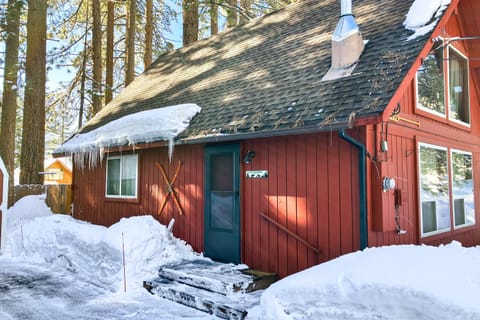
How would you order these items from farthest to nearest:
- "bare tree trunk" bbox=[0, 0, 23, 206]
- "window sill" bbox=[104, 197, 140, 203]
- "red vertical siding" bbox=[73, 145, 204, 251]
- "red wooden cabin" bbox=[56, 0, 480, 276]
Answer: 1. "bare tree trunk" bbox=[0, 0, 23, 206]
2. "window sill" bbox=[104, 197, 140, 203]
3. "red vertical siding" bbox=[73, 145, 204, 251]
4. "red wooden cabin" bbox=[56, 0, 480, 276]

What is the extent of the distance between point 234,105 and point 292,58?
4.71 ft

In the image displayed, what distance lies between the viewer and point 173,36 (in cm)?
1645

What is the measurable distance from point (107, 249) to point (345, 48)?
16.1 feet

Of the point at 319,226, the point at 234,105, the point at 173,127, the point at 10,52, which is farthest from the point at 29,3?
the point at 319,226

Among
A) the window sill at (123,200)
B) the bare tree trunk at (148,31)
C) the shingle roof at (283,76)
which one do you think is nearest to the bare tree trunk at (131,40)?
the bare tree trunk at (148,31)

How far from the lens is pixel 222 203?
254 inches

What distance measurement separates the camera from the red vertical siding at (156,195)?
6938mm

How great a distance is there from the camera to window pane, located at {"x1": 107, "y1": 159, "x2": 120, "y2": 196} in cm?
884

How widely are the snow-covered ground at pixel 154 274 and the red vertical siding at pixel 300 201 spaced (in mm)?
897

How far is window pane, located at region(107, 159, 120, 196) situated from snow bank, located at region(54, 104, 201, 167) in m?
0.44

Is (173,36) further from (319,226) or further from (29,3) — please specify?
(319,226)

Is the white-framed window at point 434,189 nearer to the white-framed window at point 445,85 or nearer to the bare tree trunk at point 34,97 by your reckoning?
the white-framed window at point 445,85

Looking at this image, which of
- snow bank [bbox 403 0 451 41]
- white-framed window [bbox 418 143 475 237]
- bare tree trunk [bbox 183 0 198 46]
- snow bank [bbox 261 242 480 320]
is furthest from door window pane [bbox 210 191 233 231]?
bare tree trunk [bbox 183 0 198 46]

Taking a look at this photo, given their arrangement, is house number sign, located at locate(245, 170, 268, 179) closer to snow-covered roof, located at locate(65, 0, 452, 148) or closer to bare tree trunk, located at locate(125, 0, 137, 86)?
snow-covered roof, located at locate(65, 0, 452, 148)
